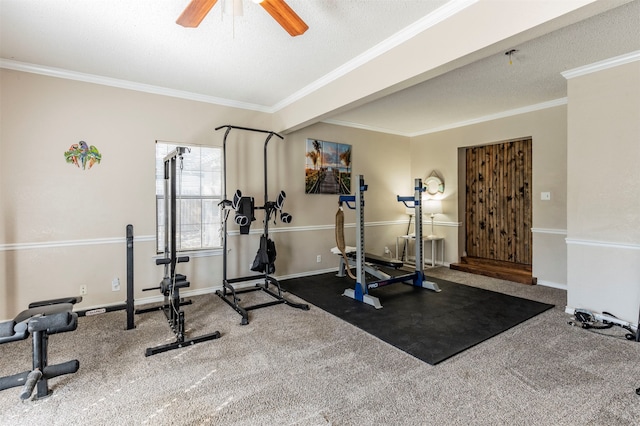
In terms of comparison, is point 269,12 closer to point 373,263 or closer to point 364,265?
point 364,265

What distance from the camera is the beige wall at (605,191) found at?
315 cm

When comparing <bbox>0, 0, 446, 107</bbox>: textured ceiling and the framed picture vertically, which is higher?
<bbox>0, 0, 446, 107</bbox>: textured ceiling

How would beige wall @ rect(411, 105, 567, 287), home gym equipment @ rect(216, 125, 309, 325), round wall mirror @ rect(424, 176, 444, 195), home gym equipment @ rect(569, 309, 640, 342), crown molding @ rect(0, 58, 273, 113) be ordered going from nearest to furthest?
home gym equipment @ rect(569, 309, 640, 342) < crown molding @ rect(0, 58, 273, 113) < home gym equipment @ rect(216, 125, 309, 325) < beige wall @ rect(411, 105, 567, 287) < round wall mirror @ rect(424, 176, 444, 195)

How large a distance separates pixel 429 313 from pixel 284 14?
3.23 m

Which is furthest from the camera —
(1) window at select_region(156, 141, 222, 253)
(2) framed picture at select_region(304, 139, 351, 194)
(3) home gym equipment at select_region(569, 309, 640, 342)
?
(2) framed picture at select_region(304, 139, 351, 194)

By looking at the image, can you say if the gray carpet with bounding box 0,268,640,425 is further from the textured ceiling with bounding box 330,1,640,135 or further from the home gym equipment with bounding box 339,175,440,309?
the textured ceiling with bounding box 330,1,640,135

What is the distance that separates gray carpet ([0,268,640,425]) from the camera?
1.91m

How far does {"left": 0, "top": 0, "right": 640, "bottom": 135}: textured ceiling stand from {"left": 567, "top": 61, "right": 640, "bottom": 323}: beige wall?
0.39m

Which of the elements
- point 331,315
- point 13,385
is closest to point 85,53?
point 13,385

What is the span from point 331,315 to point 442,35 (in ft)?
9.52

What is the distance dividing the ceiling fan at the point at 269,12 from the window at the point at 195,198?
94.6 inches

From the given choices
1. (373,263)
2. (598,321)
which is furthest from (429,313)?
(598,321)

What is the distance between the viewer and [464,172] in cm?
627

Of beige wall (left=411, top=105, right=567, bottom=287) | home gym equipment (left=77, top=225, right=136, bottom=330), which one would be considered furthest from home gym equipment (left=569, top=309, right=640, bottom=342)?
home gym equipment (left=77, top=225, right=136, bottom=330)
